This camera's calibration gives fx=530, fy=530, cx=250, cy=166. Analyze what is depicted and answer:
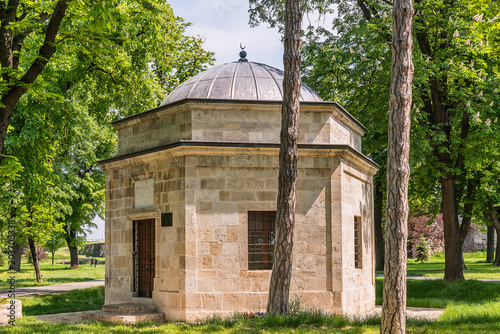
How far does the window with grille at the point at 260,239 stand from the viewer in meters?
13.2

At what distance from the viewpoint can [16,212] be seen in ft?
76.9

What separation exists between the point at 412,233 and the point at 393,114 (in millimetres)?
41987

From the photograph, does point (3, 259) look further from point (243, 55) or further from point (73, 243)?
point (243, 55)

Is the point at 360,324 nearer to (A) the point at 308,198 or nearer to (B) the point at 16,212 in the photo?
(A) the point at 308,198

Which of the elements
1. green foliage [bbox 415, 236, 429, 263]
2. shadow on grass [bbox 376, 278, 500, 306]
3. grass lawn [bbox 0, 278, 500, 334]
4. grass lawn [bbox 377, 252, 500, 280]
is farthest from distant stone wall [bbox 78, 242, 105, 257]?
grass lawn [bbox 0, 278, 500, 334]

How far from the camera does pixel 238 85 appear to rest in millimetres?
15234

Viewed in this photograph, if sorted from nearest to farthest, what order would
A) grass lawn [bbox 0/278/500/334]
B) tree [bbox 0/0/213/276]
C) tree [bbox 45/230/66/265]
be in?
1. grass lawn [bbox 0/278/500/334]
2. tree [bbox 0/0/213/276]
3. tree [bbox 45/230/66/265]

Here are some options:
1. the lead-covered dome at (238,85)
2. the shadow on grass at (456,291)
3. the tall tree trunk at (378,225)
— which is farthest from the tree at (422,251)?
the lead-covered dome at (238,85)

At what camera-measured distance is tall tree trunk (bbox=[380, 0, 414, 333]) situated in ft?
30.3

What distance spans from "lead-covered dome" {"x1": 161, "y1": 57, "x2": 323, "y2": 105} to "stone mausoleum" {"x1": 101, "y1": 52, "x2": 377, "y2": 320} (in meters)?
1.50

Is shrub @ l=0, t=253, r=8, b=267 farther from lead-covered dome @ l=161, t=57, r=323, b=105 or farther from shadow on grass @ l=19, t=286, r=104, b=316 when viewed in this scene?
lead-covered dome @ l=161, t=57, r=323, b=105

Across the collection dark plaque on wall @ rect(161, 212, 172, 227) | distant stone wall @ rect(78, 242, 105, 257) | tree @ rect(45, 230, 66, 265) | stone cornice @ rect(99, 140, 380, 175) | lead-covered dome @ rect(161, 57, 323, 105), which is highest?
lead-covered dome @ rect(161, 57, 323, 105)

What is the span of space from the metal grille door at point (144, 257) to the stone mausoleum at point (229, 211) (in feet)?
0.09

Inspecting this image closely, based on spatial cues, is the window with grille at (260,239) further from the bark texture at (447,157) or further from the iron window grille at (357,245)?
the bark texture at (447,157)
